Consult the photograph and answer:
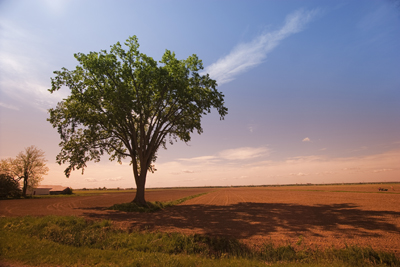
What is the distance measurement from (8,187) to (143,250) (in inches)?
2204

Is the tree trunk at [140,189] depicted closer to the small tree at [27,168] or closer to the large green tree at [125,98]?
the large green tree at [125,98]

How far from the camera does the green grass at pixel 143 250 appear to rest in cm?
810

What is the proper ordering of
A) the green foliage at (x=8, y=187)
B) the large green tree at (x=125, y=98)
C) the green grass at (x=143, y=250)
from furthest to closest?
the green foliage at (x=8, y=187) → the large green tree at (x=125, y=98) → the green grass at (x=143, y=250)

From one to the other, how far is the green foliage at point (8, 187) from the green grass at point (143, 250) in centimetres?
4546

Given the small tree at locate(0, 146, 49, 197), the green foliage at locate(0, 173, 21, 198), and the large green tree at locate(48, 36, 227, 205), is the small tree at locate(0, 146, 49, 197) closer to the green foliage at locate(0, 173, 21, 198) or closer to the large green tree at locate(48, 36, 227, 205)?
the green foliage at locate(0, 173, 21, 198)

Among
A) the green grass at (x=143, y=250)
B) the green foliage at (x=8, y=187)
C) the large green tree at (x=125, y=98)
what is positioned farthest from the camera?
the green foliage at (x=8, y=187)

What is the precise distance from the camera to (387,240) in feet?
36.6

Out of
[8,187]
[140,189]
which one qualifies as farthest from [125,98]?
[8,187]

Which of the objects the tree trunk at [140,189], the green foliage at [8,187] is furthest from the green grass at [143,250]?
the green foliage at [8,187]

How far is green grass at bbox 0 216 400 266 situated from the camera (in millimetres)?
8102

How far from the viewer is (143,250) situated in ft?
32.5

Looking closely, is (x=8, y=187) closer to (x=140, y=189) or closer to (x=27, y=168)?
(x=27, y=168)

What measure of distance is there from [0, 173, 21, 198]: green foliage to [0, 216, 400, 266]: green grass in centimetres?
4546

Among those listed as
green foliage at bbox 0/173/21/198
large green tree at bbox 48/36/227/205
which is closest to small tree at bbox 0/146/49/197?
green foliage at bbox 0/173/21/198
